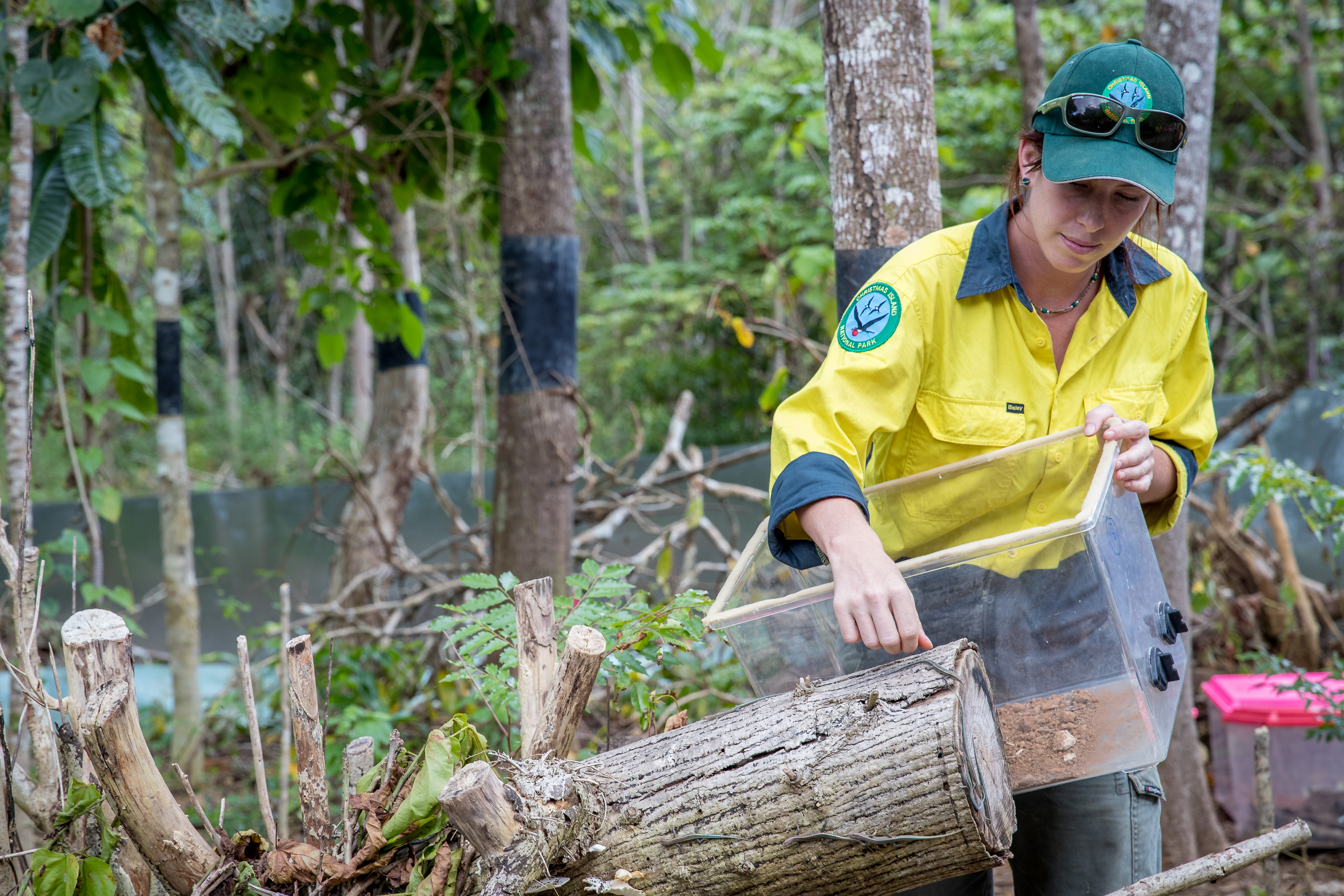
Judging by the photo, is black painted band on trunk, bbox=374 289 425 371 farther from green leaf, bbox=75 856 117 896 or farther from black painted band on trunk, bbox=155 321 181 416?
green leaf, bbox=75 856 117 896

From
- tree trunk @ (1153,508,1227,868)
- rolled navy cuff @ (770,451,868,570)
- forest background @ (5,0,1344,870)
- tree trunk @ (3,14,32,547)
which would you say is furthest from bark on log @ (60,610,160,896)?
tree trunk @ (1153,508,1227,868)

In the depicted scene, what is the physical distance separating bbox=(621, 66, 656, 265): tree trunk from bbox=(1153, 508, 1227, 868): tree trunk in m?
7.65

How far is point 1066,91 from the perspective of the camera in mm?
1428

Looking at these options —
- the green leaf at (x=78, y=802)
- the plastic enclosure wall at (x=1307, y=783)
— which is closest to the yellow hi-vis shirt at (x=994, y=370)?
the green leaf at (x=78, y=802)

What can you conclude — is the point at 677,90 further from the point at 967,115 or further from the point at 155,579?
the point at 967,115

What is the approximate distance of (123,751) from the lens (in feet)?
4.67

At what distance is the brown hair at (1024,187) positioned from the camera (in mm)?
1479

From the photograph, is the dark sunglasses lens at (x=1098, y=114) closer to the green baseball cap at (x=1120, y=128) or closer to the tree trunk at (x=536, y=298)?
the green baseball cap at (x=1120, y=128)

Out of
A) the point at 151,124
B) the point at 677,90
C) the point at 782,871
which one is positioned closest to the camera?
the point at 782,871

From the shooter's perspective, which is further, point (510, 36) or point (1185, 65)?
point (510, 36)

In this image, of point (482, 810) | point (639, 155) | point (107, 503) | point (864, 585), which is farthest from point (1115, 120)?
point (639, 155)

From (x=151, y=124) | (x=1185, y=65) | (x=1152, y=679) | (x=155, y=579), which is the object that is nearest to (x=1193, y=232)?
(x=1185, y=65)

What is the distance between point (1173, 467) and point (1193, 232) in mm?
1372

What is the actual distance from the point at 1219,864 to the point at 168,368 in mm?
3237
